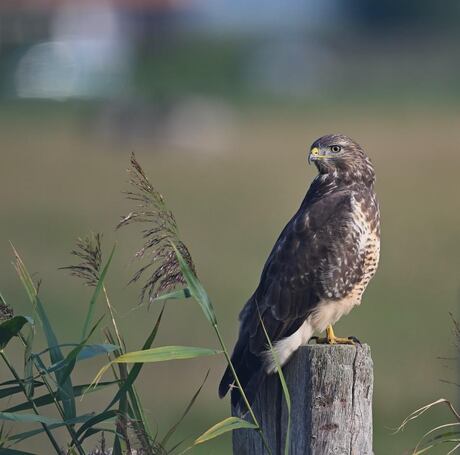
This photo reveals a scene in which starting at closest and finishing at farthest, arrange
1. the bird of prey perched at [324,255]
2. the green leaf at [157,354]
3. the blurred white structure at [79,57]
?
the green leaf at [157,354], the bird of prey perched at [324,255], the blurred white structure at [79,57]

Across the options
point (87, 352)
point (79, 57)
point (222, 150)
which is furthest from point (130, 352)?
point (79, 57)

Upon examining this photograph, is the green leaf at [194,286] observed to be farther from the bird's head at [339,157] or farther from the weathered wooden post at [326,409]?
the bird's head at [339,157]

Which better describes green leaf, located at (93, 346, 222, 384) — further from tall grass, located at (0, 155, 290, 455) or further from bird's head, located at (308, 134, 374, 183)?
bird's head, located at (308, 134, 374, 183)

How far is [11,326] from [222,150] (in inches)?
894

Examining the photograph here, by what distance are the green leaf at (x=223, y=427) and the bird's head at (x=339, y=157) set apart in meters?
1.84

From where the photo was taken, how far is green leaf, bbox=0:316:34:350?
335 centimetres

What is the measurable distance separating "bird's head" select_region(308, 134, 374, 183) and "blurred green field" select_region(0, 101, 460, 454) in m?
0.90

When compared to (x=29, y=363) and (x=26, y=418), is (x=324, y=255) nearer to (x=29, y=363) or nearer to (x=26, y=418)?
(x=29, y=363)

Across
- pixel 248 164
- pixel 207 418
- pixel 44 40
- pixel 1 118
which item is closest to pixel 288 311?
pixel 207 418

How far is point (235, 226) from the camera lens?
1622 centimetres

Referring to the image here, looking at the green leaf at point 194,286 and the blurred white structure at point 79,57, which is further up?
Result: the blurred white structure at point 79,57

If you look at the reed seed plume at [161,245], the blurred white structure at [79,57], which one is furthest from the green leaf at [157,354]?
the blurred white structure at [79,57]

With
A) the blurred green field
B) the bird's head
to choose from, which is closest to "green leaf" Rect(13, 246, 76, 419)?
the blurred green field

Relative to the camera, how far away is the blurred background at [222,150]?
948 cm
